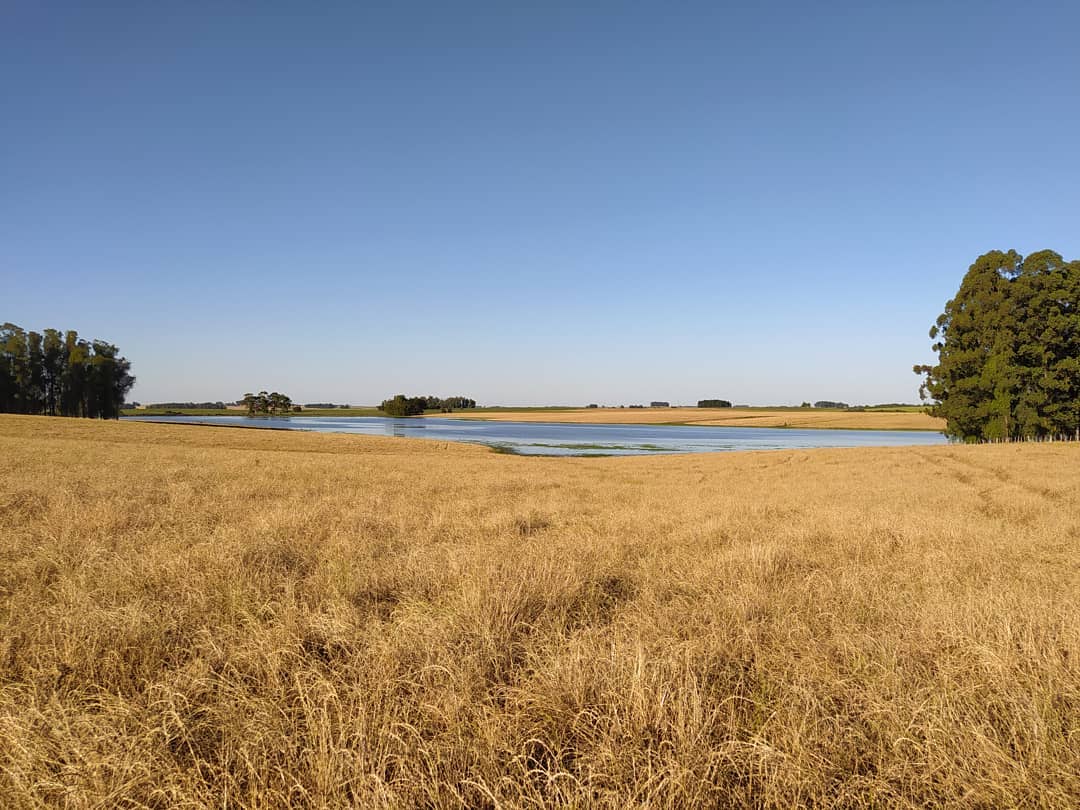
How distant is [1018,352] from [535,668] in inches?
2213

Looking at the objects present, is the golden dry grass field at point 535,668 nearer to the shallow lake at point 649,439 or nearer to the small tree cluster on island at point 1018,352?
the small tree cluster on island at point 1018,352

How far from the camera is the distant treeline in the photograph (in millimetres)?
91525

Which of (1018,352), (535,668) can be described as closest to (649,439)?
(1018,352)

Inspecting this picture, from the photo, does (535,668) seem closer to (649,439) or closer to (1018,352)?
(1018,352)

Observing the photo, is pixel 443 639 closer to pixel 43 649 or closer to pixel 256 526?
pixel 43 649

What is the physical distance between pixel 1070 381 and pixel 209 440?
69.6 meters

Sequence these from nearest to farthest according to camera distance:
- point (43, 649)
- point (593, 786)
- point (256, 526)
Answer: point (593, 786), point (43, 649), point (256, 526)

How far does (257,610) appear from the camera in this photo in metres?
4.74

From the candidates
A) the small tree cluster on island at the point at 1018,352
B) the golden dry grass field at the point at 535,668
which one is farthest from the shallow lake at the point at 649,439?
the golden dry grass field at the point at 535,668

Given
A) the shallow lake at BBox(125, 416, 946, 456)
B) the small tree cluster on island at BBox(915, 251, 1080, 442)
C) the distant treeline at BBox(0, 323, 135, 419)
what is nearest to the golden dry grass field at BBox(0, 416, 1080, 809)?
the small tree cluster on island at BBox(915, 251, 1080, 442)

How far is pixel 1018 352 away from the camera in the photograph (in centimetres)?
4366

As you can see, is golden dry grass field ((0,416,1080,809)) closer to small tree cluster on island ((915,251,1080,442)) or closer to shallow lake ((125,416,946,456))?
small tree cluster on island ((915,251,1080,442))

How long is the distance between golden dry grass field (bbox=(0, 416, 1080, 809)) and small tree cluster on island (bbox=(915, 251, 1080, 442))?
154 feet

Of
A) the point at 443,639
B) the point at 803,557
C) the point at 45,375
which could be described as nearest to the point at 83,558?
the point at 443,639
